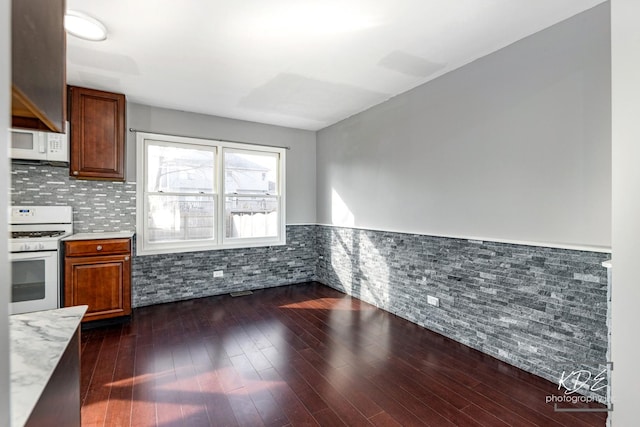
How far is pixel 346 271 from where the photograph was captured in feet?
14.8

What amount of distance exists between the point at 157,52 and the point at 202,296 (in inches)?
120

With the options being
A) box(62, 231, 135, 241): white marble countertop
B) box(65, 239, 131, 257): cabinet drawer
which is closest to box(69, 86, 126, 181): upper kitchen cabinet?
box(62, 231, 135, 241): white marble countertop

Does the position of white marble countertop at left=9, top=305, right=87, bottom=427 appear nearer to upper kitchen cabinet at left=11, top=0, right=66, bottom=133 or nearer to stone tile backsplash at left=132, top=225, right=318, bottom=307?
upper kitchen cabinet at left=11, top=0, right=66, bottom=133

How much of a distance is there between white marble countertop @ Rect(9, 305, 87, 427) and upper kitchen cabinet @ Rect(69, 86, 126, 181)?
276 cm

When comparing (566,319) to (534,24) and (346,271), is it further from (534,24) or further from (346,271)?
(346,271)

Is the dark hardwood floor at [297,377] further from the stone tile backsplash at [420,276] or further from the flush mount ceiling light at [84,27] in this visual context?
the flush mount ceiling light at [84,27]

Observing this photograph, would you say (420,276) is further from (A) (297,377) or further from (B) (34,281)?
(B) (34,281)

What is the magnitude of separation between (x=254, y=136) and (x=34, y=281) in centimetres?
311

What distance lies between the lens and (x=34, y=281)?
2906mm

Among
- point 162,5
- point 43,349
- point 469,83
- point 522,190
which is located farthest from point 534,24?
point 43,349

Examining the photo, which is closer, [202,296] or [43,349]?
[43,349]

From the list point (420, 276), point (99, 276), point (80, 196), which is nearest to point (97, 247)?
point (99, 276)

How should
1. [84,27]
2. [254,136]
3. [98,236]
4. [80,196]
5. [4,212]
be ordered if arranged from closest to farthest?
[4,212] → [84,27] → [98,236] → [80,196] → [254,136]

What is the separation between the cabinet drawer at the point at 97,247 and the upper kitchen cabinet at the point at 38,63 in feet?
8.75
